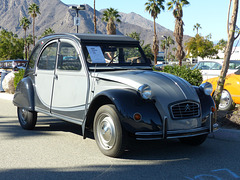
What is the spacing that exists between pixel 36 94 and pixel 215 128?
3.55 meters

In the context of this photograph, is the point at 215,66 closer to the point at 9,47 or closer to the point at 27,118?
the point at 27,118

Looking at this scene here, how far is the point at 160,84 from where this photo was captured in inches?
202

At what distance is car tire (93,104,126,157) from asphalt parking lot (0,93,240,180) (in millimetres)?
152

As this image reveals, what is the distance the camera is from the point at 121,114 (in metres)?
4.71

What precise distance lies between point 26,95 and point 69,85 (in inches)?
58.2

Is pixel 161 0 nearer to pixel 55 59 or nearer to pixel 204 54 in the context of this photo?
pixel 204 54

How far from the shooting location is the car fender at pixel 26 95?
22.6ft

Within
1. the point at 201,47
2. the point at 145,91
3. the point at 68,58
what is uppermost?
the point at 201,47

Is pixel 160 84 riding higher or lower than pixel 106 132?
higher

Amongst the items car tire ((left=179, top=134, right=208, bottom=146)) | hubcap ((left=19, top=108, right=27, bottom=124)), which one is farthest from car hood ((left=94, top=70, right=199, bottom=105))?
hubcap ((left=19, top=108, right=27, bottom=124))

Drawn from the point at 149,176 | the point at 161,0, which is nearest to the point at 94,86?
the point at 149,176

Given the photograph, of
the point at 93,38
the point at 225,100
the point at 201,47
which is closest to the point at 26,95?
the point at 93,38

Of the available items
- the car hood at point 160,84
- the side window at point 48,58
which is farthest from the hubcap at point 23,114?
Result: the car hood at point 160,84

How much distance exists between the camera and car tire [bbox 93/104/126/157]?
476 cm
